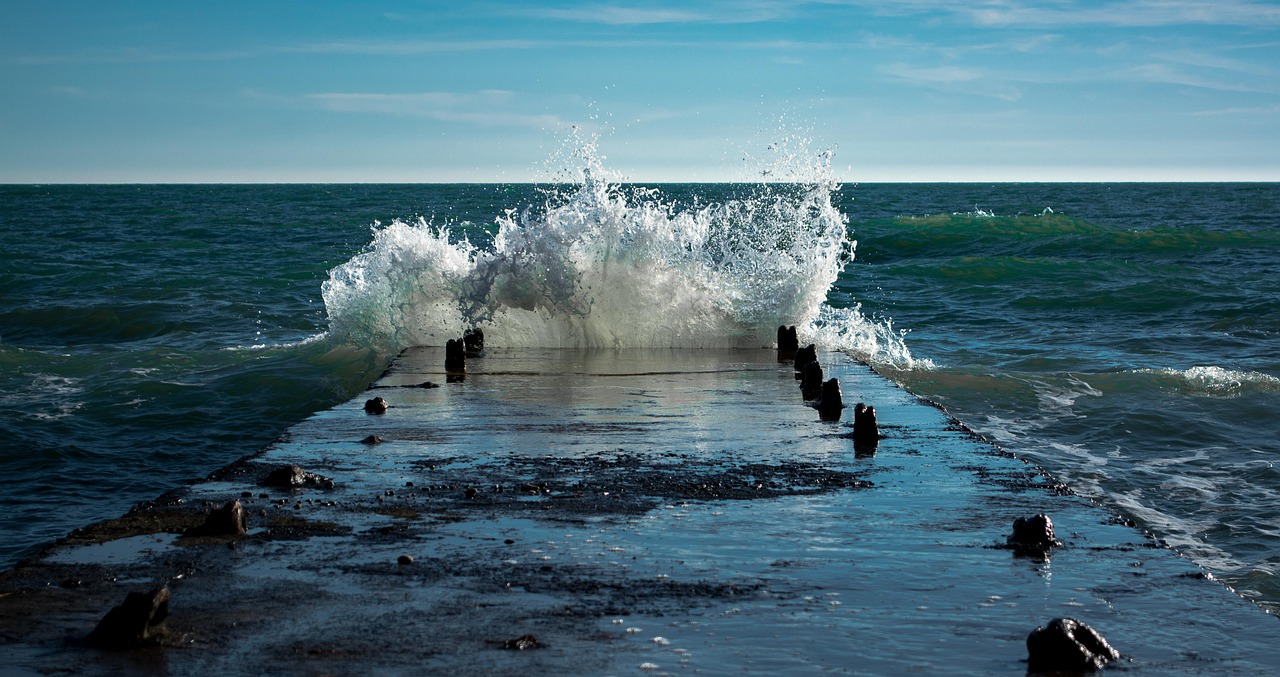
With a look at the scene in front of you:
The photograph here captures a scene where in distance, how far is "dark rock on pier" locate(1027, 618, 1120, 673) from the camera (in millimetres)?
3400

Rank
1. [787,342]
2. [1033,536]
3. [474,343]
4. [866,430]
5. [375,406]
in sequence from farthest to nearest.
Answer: [474,343] → [787,342] → [375,406] → [866,430] → [1033,536]

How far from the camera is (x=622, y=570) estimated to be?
4297mm

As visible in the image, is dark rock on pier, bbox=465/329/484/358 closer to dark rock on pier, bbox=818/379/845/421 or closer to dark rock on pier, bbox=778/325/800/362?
dark rock on pier, bbox=778/325/800/362

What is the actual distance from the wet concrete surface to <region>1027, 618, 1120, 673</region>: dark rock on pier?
7 cm

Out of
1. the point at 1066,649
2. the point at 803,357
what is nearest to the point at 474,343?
the point at 803,357

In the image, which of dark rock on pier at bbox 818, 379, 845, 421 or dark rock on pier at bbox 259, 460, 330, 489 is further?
dark rock on pier at bbox 818, 379, 845, 421

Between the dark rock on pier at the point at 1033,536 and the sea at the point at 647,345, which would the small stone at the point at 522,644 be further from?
the sea at the point at 647,345

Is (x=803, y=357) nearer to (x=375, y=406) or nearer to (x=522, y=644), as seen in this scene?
(x=375, y=406)

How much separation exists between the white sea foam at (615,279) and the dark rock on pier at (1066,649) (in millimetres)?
9187

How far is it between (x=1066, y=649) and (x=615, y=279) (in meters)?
9.54

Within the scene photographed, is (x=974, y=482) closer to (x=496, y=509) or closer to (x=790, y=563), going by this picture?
(x=790, y=563)

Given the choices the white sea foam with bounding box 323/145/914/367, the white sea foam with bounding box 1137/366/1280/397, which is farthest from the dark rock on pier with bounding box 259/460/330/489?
the white sea foam with bounding box 1137/366/1280/397

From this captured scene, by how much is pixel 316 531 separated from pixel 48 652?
1.42 m

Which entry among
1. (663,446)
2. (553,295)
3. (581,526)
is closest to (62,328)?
(553,295)
